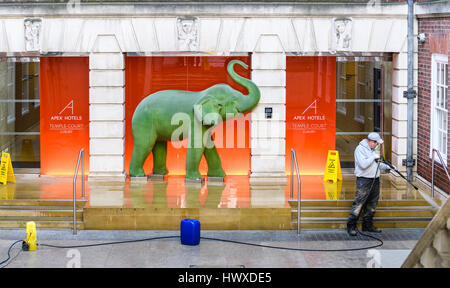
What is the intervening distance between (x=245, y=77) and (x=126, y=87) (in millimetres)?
2641

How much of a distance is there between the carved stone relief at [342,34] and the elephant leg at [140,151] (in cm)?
443

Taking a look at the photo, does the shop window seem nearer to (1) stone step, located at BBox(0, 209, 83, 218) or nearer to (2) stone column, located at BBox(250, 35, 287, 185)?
(1) stone step, located at BBox(0, 209, 83, 218)

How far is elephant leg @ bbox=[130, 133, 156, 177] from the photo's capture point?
19.8 meters

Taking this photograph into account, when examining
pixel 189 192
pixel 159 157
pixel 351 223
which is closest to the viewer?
pixel 351 223

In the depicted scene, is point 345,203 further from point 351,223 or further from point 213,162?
Answer: point 213,162

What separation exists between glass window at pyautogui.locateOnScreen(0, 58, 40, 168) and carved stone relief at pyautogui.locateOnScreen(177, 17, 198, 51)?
345 cm

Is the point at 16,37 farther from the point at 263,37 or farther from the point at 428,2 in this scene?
the point at 428,2

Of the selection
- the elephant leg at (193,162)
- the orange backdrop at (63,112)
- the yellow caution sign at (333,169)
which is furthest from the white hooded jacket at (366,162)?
the orange backdrop at (63,112)

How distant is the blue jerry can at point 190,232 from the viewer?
621 inches

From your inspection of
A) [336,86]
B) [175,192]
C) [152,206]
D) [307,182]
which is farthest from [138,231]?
[336,86]

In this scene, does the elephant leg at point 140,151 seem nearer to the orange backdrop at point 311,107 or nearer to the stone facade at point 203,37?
the stone facade at point 203,37

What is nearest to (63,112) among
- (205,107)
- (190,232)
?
(205,107)

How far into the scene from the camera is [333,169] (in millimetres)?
20016

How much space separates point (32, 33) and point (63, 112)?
6.39 feet
